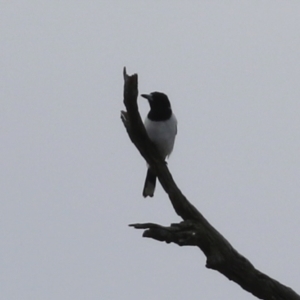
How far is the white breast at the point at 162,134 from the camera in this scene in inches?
391

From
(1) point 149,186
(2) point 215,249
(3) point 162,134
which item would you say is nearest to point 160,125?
(3) point 162,134

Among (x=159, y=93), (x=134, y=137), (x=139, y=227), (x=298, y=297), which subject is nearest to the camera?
(x=139, y=227)

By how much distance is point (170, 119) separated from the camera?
1023cm

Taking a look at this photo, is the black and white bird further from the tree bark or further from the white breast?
the tree bark

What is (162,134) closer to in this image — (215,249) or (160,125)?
(160,125)

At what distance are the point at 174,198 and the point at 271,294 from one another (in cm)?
143

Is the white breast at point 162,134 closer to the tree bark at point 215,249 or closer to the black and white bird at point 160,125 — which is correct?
the black and white bird at point 160,125

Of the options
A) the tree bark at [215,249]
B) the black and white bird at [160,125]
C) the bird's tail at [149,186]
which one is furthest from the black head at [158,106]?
the tree bark at [215,249]

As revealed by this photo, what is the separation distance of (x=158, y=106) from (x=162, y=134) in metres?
0.47

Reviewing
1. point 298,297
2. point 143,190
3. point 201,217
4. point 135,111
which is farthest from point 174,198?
point 143,190

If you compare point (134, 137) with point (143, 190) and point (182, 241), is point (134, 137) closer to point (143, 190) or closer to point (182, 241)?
point (182, 241)

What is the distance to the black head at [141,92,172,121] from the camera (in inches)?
399

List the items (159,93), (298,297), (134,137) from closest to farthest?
(298,297)
(134,137)
(159,93)

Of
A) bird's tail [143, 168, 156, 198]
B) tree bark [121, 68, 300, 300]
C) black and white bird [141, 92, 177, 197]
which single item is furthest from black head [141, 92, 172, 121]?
tree bark [121, 68, 300, 300]
